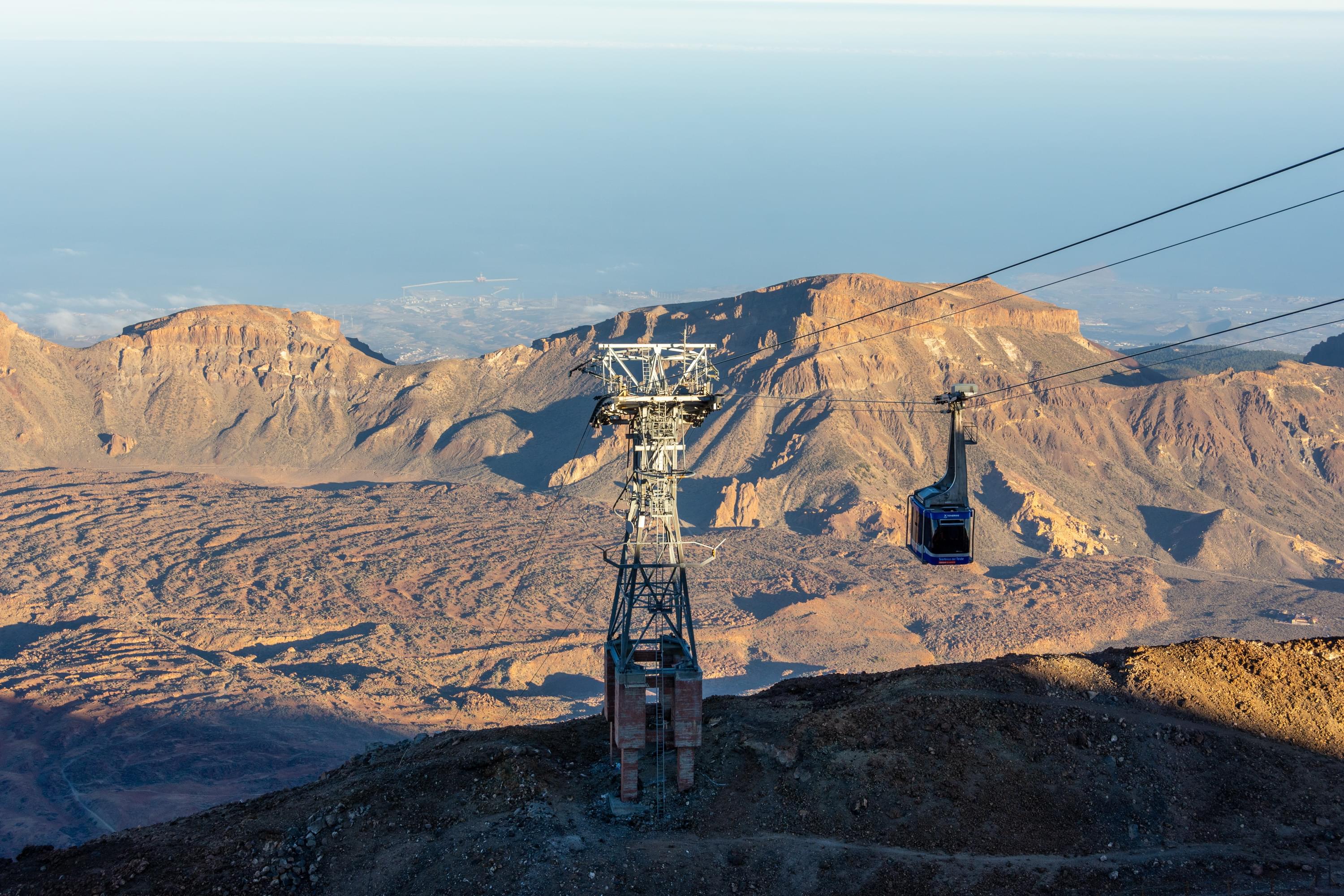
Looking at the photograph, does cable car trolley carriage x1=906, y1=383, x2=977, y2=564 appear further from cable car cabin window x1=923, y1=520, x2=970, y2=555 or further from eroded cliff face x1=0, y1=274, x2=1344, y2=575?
eroded cliff face x1=0, y1=274, x2=1344, y2=575

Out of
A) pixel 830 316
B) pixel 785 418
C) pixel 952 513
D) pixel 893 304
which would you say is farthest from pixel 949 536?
pixel 893 304

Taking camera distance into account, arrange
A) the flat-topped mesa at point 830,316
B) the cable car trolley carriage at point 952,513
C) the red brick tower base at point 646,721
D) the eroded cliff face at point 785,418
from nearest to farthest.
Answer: the red brick tower base at point 646,721 → the cable car trolley carriage at point 952,513 → the eroded cliff face at point 785,418 → the flat-topped mesa at point 830,316

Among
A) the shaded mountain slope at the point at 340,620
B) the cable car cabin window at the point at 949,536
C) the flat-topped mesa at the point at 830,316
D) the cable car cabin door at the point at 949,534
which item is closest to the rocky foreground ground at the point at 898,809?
the cable car cabin door at the point at 949,534

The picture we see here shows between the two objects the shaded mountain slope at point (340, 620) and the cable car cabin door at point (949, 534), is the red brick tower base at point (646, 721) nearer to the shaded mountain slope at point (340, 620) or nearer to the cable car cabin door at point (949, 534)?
the cable car cabin door at point (949, 534)

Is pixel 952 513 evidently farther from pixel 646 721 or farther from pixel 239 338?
pixel 239 338

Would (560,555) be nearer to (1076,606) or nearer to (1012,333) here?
(1076,606)
